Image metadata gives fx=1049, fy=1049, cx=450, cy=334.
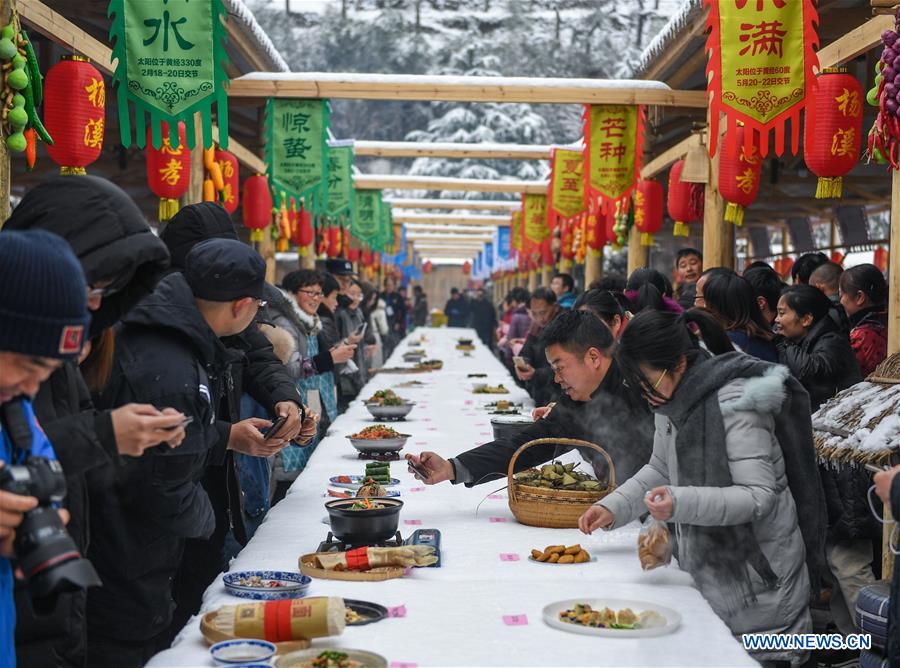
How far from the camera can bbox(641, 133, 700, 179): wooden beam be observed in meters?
8.99

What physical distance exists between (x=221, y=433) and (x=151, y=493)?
610 mm

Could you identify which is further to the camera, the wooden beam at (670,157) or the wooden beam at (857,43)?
the wooden beam at (670,157)

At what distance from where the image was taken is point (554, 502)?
3.42 metres

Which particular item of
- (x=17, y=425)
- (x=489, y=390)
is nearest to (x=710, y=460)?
(x=17, y=425)

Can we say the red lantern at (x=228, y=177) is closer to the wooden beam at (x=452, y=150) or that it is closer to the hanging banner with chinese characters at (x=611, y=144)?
the hanging banner with chinese characters at (x=611, y=144)

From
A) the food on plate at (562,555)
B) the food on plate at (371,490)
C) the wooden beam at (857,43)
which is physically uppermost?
the wooden beam at (857,43)

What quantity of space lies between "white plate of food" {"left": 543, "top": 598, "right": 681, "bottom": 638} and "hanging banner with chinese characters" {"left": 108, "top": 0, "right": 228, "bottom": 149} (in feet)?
13.4

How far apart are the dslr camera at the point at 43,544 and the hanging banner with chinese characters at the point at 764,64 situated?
455cm

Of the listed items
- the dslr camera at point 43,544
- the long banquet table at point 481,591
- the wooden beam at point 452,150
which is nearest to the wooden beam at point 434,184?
the wooden beam at point 452,150

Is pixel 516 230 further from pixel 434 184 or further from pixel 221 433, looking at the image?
pixel 221 433

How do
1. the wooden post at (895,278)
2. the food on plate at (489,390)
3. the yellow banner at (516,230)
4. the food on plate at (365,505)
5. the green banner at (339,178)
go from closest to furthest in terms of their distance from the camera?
the food on plate at (365,505)
the wooden post at (895,278)
the food on plate at (489,390)
the green banner at (339,178)
the yellow banner at (516,230)

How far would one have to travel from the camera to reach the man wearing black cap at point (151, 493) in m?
2.75

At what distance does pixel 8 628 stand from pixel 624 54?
168 feet

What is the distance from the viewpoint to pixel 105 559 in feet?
9.11
